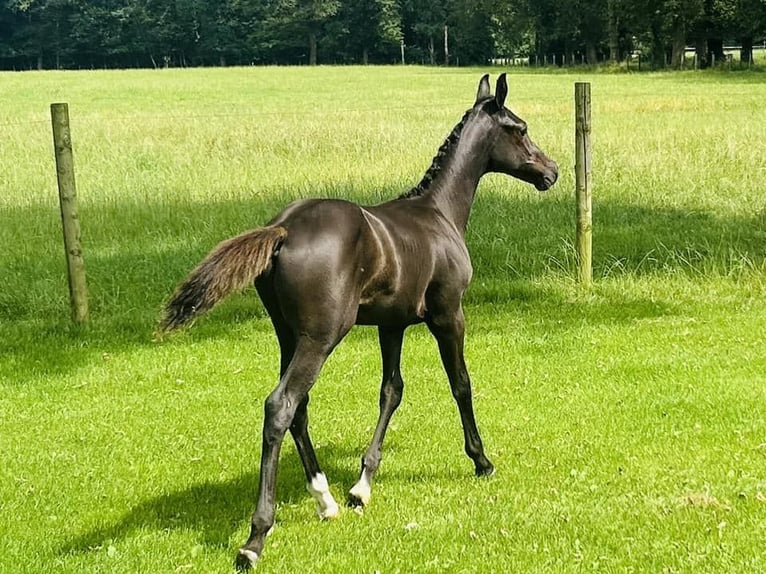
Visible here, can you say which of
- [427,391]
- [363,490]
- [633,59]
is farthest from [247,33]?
[363,490]

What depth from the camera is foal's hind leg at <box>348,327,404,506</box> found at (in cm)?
557

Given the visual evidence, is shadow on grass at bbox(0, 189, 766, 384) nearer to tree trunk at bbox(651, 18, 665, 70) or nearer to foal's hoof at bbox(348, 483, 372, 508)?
foal's hoof at bbox(348, 483, 372, 508)

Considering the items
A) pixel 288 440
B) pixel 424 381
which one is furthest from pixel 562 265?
pixel 288 440

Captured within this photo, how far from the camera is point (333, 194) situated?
571 inches

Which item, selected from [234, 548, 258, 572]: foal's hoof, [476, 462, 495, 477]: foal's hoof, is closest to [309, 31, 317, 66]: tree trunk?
[476, 462, 495, 477]: foal's hoof

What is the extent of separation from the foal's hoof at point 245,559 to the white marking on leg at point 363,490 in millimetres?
1029

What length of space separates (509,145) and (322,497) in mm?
2644

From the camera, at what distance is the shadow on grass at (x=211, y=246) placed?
32.1 feet

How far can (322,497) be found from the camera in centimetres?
531

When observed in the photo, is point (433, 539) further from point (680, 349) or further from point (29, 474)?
point (680, 349)

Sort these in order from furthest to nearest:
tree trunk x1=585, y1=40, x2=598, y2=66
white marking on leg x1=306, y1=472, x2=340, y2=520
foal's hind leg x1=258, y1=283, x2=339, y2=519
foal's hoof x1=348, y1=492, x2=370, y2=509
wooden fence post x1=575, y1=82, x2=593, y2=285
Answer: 1. tree trunk x1=585, y1=40, x2=598, y2=66
2. wooden fence post x1=575, y1=82, x2=593, y2=285
3. foal's hoof x1=348, y1=492, x2=370, y2=509
4. white marking on leg x1=306, y1=472, x2=340, y2=520
5. foal's hind leg x1=258, y1=283, x2=339, y2=519

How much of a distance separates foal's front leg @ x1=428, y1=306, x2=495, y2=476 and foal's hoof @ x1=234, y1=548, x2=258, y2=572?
171 cm

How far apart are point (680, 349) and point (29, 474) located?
18.8ft

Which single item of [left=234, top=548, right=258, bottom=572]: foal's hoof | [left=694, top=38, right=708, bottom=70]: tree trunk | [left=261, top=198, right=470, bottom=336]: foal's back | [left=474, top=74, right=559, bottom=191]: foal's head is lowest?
[left=234, top=548, right=258, bottom=572]: foal's hoof
